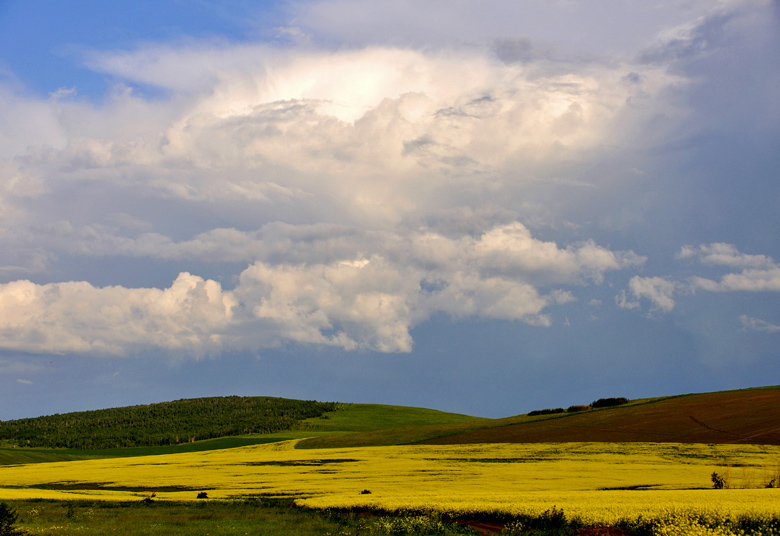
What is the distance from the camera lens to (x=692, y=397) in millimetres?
83500

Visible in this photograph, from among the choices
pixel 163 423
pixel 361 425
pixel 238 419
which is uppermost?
pixel 163 423

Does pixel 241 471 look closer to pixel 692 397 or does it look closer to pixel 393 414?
pixel 692 397

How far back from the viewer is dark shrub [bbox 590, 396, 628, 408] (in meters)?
90.2

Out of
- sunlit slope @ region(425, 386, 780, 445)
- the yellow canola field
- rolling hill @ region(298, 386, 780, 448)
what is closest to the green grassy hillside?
rolling hill @ region(298, 386, 780, 448)

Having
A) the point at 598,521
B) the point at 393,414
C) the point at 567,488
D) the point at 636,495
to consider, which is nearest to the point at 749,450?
the point at 567,488

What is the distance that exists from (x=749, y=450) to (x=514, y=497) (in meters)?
32.2

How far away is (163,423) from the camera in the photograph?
14288 cm

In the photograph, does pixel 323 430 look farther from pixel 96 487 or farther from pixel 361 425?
pixel 96 487

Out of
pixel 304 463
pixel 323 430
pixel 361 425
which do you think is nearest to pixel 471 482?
pixel 304 463

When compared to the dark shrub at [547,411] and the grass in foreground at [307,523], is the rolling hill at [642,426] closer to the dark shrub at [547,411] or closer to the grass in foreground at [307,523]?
the dark shrub at [547,411]

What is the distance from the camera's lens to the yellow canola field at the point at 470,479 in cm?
2538

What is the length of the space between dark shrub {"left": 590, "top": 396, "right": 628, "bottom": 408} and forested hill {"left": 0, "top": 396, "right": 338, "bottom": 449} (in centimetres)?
6597

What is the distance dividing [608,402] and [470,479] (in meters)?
57.5

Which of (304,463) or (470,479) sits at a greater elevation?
(470,479)
